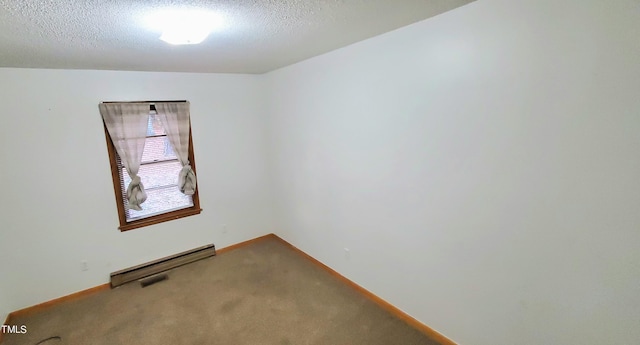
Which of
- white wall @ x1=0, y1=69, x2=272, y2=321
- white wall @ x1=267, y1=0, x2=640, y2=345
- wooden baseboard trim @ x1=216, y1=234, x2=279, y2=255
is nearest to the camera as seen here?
white wall @ x1=267, y1=0, x2=640, y2=345

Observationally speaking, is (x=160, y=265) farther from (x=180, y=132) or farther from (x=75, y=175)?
(x=180, y=132)

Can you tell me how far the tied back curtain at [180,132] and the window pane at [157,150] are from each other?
4.3 inches

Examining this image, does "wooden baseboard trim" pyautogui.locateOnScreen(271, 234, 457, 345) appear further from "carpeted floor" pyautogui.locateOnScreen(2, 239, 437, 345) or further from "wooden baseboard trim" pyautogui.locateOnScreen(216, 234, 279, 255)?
"wooden baseboard trim" pyautogui.locateOnScreen(216, 234, 279, 255)

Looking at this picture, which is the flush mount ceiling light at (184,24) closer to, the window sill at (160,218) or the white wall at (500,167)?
the white wall at (500,167)

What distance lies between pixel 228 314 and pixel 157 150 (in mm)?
2125

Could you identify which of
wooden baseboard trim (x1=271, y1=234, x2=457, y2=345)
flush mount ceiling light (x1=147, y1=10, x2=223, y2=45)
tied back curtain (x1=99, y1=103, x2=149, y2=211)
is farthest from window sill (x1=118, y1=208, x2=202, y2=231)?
flush mount ceiling light (x1=147, y1=10, x2=223, y2=45)

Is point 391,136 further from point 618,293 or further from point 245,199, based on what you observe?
point 245,199

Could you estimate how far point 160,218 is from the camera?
3.61m

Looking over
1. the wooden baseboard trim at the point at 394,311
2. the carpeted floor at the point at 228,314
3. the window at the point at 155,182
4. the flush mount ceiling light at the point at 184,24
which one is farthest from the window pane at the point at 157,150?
the wooden baseboard trim at the point at 394,311

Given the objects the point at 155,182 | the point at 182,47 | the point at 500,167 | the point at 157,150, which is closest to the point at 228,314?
the point at 155,182

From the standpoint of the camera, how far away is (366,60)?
2.52 meters

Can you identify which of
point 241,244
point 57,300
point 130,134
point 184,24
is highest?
point 184,24

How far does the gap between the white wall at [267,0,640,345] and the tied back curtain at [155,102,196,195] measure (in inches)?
71.2

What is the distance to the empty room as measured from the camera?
1479mm
